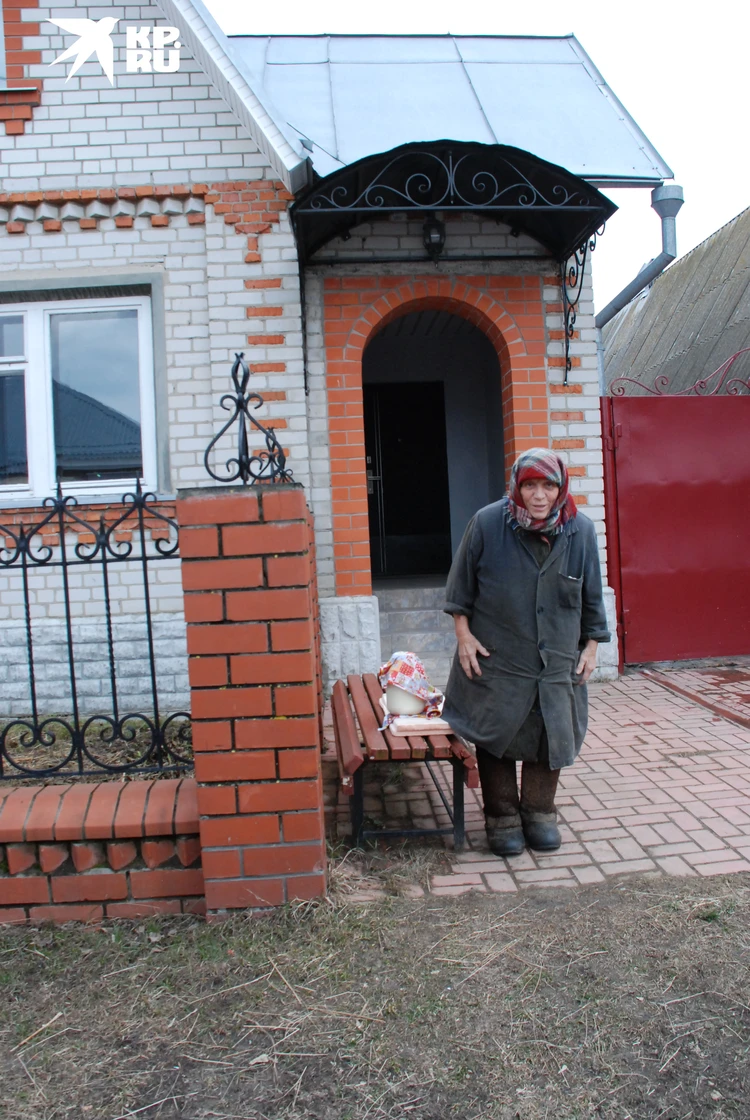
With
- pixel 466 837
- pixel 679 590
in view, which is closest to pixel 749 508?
pixel 679 590

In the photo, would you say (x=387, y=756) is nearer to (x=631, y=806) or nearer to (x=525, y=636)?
(x=525, y=636)

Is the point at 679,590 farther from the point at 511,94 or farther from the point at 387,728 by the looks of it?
the point at 511,94

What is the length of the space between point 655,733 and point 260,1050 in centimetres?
332

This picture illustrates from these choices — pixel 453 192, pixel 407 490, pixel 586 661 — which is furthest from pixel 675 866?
pixel 407 490

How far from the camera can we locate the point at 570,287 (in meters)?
6.07

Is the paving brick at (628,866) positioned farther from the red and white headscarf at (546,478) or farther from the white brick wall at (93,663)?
the white brick wall at (93,663)

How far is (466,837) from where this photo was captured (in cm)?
325

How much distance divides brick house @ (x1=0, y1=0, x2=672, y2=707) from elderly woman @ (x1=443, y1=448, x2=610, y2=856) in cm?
282

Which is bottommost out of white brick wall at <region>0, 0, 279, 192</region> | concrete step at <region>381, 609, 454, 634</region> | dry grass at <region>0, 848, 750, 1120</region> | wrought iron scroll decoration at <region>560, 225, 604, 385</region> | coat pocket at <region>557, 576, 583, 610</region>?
dry grass at <region>0, 848, 750, 1120</region>

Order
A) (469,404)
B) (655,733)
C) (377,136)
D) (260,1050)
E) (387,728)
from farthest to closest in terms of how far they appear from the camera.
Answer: (469,404), (377,136), (655,733), (387,728), (260,1050)

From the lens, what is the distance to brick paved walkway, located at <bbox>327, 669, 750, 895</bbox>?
9.55 feet

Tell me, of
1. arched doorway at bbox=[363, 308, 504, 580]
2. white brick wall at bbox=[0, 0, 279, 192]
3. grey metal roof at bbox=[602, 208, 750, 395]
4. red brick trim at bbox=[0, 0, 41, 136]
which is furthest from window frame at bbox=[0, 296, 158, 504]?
grey metal roof at bbox=[602, 208, 750, 395]

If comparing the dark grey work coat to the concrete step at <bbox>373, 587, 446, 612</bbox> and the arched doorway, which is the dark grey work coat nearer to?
the concrete step at <bbox>373, 587, 446, 612</bbox>

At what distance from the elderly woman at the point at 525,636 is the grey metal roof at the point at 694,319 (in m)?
6.10
